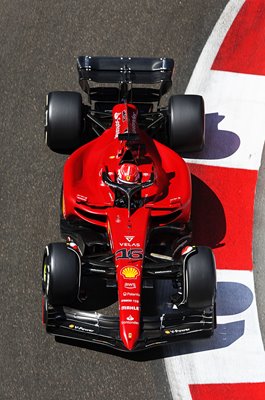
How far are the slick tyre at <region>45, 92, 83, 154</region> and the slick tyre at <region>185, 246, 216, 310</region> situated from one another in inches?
77.3

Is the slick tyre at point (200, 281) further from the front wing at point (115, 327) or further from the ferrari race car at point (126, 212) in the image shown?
the front wing at point (115, 327)

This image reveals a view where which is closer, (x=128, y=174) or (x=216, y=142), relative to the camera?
(x=128, y=174)

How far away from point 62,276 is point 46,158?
2210 millimetres

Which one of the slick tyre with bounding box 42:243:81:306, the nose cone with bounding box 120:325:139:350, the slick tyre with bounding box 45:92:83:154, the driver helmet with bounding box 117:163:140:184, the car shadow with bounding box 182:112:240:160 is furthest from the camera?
the car shadow with bounding box 182:112:240:160

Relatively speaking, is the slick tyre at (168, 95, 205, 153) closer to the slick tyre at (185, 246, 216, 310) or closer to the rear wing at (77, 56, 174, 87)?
the rear wing at (77, 56, 174, 87)

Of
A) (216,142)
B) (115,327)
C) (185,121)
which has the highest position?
(185,121)

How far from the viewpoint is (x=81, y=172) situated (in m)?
10.4

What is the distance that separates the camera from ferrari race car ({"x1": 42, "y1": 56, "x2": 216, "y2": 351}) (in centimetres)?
944

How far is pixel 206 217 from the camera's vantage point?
36.0 feet

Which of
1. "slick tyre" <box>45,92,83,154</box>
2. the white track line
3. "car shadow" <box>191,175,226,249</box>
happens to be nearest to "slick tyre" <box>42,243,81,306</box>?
the white track line

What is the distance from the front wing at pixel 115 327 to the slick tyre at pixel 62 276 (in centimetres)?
14

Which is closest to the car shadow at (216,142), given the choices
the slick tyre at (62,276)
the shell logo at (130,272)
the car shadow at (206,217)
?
the car shadow at (206,217)

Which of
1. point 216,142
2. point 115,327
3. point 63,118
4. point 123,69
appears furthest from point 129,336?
point 216,142

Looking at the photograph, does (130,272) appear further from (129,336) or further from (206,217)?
(206,217)
